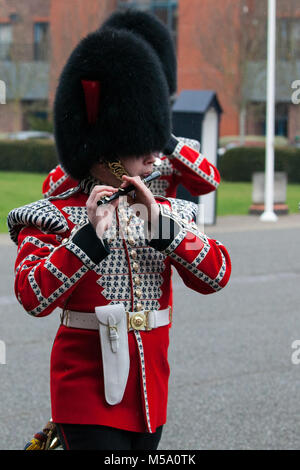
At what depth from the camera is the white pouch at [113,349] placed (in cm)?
245

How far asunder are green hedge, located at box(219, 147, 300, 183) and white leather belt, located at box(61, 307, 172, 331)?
20482 millimetres

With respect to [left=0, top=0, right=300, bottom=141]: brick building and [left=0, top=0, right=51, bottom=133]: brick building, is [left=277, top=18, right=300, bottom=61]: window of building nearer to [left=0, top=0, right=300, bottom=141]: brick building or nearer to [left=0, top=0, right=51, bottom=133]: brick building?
[left=0, top=0, right=300, bottom=141]: brick building

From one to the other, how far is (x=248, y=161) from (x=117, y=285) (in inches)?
861

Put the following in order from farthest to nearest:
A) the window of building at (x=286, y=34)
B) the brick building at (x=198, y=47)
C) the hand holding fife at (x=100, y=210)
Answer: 1. the brick building at (x=198, y=47)
2. the window of building at (x=286, y=34)
3. the hand holding fife at (x=100, y=210)

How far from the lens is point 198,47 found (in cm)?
2698

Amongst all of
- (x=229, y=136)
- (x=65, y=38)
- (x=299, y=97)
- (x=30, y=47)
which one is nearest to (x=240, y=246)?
(x=299, y=97)

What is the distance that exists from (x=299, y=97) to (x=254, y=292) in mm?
4655

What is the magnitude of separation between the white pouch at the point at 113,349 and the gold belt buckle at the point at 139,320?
5 centimetres

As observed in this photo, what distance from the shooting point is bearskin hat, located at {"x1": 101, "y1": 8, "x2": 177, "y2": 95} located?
14.8 feet

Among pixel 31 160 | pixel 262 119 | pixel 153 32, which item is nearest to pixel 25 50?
pixel 262 119

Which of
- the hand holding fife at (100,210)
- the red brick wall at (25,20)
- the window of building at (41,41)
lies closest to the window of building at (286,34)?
the window of building at (41,41)

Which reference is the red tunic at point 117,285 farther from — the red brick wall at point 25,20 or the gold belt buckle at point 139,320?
the red brick wall at point 25,20

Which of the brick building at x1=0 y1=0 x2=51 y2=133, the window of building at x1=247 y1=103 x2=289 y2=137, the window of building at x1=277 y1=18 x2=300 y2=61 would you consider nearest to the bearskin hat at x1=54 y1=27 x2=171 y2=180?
the window of building at x1=277 y1=18 x2=300 y2=61
